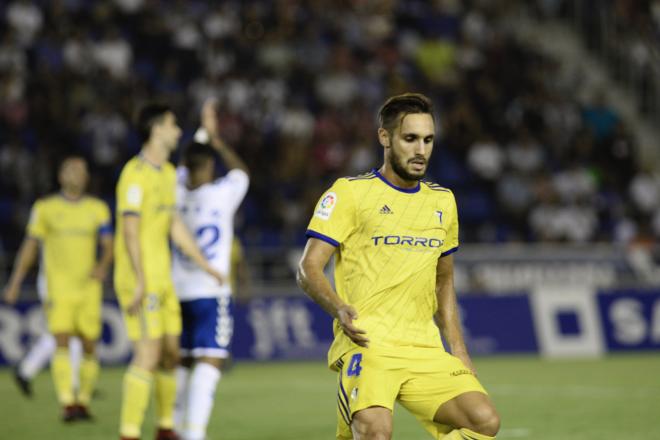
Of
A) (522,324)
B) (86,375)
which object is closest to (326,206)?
(86,375)

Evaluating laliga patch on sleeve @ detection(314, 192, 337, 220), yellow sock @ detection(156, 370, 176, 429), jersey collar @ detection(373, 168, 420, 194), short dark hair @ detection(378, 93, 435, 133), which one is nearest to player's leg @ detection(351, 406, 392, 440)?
laliga patch on sleeve @ detection(314, 192, 337, 220)

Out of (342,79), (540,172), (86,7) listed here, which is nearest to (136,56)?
(86,7)

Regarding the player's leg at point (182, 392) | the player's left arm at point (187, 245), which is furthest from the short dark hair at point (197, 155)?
the player's leg at point (182, 392)

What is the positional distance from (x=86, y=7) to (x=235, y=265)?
681 centimetres

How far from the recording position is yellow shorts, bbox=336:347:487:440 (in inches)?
212

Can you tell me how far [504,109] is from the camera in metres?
23.1

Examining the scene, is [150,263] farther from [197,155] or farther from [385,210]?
[385,210]

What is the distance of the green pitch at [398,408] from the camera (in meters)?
9.52

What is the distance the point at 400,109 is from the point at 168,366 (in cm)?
355

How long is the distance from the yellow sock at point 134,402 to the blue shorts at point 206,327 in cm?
60

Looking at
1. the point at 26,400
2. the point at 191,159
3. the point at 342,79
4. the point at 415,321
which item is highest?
the point at 342,79

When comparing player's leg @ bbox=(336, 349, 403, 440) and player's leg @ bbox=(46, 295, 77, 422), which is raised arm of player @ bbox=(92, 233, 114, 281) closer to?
player's leg @ bbox=(46, 295, 77, 422)

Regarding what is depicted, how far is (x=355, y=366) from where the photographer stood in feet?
17.9

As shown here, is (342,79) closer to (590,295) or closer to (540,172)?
(540,172)
